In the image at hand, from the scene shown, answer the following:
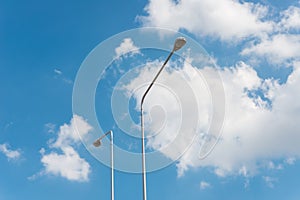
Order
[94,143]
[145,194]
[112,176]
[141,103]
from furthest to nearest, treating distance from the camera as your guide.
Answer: [112,176]
[94,143]
[141,103]
[145,194]

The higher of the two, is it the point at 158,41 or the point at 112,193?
the point at 158,41

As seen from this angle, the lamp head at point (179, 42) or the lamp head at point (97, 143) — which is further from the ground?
the lamp head at point (97, 143)

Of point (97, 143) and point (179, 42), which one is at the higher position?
point (97, 143)

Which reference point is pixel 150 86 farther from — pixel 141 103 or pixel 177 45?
pixel 177 45

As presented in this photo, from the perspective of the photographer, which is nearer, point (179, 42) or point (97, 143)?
point (179, 42)

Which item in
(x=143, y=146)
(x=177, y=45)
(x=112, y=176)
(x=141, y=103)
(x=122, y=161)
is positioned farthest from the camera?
(x=112, y=176)

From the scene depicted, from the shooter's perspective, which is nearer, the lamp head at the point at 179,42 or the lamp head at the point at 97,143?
the lamp head at the point at 179,42

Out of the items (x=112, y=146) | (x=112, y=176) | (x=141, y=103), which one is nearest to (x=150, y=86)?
(x=141, y=103)

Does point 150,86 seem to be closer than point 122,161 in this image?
Yes

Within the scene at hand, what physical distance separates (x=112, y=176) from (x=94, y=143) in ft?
11.4

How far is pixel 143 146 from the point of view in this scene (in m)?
18.9

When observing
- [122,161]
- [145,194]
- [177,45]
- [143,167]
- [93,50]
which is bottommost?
[145,194]

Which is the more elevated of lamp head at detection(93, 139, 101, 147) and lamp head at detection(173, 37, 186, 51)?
lamp head at detection(93, 139, 101, 147)

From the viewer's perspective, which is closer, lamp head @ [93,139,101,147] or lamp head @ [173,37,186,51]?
lamp head @ [173,37,186,51]
